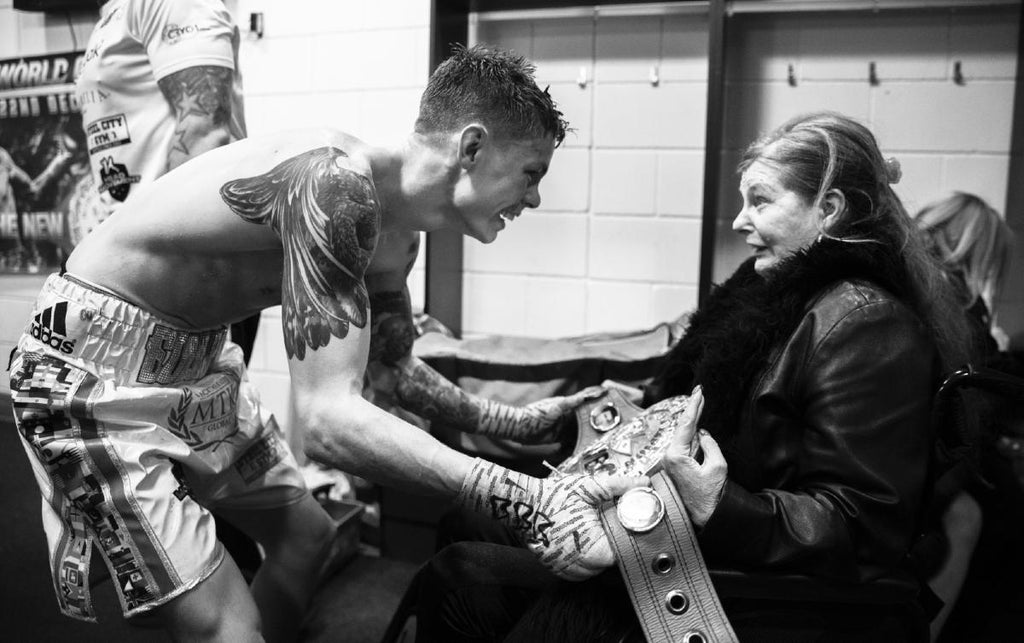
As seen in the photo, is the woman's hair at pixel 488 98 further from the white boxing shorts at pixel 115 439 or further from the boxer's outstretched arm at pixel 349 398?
the white boxing shorts at pixel 115 439

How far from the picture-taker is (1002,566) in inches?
74.0

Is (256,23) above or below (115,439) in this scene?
above

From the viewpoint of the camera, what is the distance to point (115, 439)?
121cm

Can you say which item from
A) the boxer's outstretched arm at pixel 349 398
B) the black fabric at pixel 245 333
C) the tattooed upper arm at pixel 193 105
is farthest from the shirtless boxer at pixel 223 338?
the black fabric at pixel 245 333

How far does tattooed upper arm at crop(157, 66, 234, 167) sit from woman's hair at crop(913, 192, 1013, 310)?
1.60 m

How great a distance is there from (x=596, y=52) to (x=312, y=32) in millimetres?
840

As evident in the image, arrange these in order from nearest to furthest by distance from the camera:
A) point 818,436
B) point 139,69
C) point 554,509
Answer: point 554,509, point 818,436, point 139,69

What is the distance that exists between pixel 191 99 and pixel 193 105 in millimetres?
11

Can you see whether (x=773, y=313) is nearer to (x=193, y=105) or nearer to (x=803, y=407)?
(x=803, y=407)

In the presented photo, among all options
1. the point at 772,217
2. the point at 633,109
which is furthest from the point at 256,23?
the point at 772,217

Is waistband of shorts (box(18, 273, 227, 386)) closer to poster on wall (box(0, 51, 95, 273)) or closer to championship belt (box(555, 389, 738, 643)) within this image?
poster on wall (box(0, 51, 95, 273))

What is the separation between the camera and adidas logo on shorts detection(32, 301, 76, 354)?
125 cm

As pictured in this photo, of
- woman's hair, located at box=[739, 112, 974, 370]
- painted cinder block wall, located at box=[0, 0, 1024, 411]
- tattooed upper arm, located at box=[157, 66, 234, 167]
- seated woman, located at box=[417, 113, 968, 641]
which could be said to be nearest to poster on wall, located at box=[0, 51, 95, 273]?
tattooed upper arm, located at box=[157, 66, 234, 167]

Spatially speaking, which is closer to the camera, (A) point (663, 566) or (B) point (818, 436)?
(A) point (663, 566)
